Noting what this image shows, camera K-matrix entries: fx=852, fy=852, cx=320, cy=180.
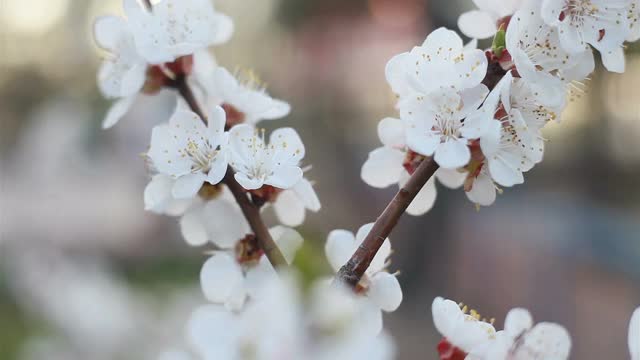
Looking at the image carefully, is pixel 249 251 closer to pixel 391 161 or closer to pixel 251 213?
pixel 251 213

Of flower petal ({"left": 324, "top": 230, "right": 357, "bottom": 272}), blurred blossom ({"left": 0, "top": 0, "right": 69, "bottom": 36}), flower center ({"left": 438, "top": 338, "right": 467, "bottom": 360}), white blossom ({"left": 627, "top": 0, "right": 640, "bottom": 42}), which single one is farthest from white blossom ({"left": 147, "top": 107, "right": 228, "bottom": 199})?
blurred blossom ({"left": 0, "top": 0, "right": 69, "bottom": 36})

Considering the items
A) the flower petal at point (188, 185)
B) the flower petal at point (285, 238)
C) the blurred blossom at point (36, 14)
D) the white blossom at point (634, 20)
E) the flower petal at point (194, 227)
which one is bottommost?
the blurred blossom at point (36, 14)

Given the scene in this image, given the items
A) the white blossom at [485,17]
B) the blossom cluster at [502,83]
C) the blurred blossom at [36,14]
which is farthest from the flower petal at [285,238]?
the blurred blossom at [36,14]

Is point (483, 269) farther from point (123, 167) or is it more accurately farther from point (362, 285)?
point (362, 285)

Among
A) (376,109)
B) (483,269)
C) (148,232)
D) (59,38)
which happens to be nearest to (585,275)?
(483,269)

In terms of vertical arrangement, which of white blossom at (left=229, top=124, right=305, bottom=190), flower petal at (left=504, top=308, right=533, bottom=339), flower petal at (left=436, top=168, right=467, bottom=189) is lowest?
flower petal at (left=504, top=308, right=533, bottom=339)

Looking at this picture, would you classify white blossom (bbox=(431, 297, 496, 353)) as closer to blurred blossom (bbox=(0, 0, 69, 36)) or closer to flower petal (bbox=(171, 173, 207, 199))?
flower petal (bbox=(171, 173, 207, 199))

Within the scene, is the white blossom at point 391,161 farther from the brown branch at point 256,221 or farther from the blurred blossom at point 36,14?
the blurred blossom at point 36,14
